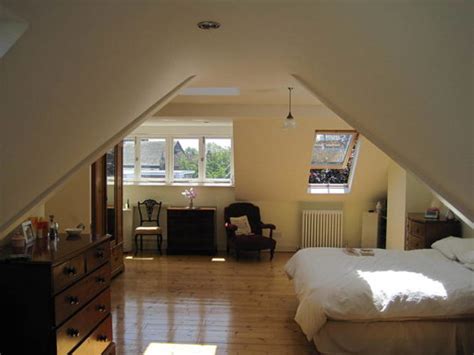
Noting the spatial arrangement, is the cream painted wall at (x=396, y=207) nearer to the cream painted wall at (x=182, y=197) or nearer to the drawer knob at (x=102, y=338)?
the cream painted wall at (x=182, y=197)

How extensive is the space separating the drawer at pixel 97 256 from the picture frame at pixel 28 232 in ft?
1.23

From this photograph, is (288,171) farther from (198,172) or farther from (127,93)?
(127,93)

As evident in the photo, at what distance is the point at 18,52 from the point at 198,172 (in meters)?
6.18

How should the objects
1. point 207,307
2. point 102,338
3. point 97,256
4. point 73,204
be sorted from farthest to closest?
point 207,307 < point 73,204 < point 102,338 < point 97,256

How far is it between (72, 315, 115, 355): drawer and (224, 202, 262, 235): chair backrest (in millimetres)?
4043

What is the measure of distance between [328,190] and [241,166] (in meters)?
1.78

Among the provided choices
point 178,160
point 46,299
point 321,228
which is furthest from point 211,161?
point 46,299

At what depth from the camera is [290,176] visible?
6.59m

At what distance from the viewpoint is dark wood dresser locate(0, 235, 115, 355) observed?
2.01 metres

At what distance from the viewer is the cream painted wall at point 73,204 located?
397cm

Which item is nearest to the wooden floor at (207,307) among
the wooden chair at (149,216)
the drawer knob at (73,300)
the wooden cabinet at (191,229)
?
the wooden cabinet at (191,229)

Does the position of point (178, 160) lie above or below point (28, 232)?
above

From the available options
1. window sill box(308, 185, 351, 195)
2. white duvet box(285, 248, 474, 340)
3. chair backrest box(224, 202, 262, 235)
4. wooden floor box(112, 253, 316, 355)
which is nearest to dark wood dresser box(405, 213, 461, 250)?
white duvet box(285, 248, 474, 340)

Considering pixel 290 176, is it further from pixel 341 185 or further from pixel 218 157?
pixel 218 157
